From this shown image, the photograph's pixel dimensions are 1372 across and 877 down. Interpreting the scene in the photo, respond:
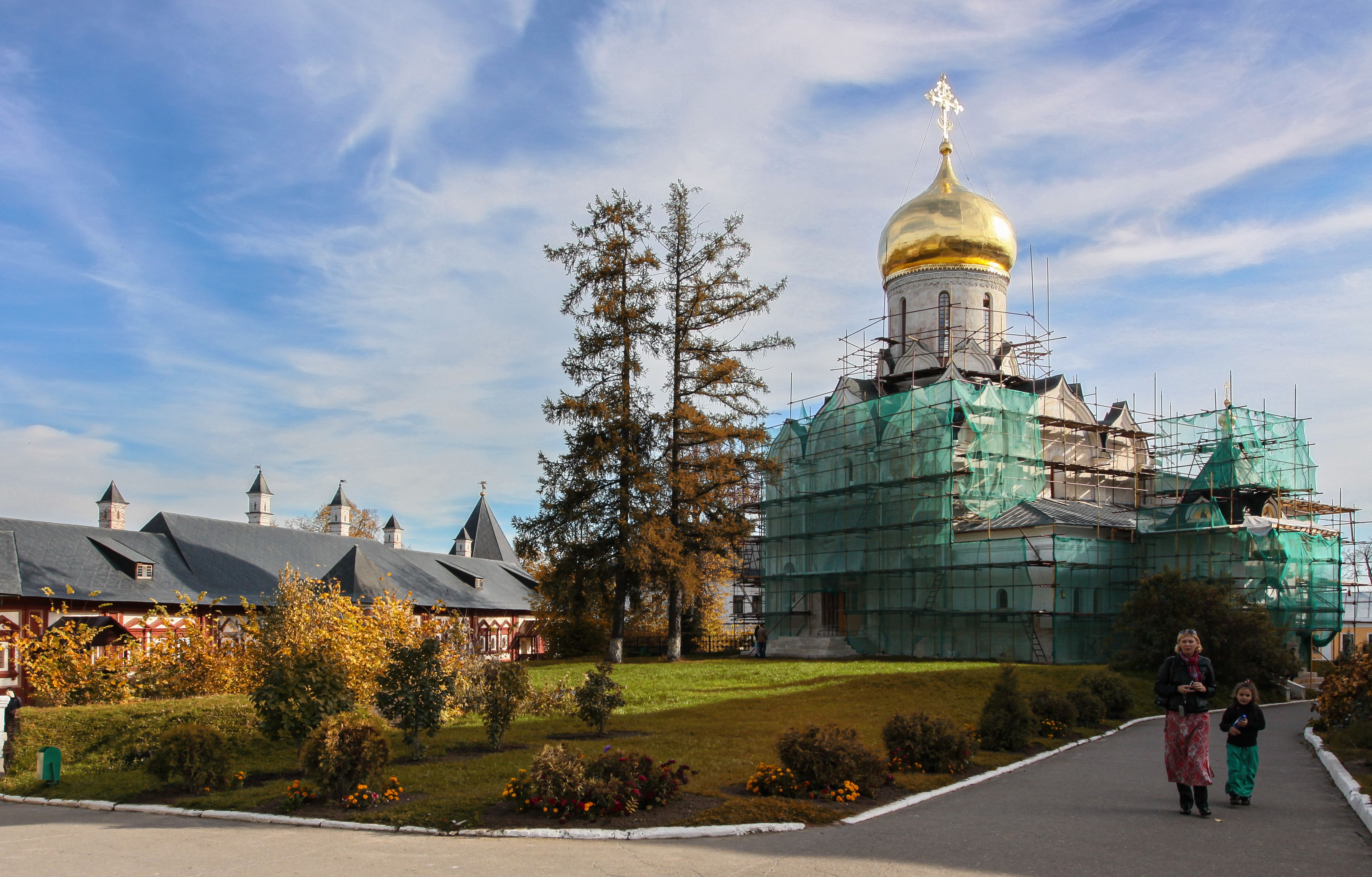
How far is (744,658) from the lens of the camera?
108ft

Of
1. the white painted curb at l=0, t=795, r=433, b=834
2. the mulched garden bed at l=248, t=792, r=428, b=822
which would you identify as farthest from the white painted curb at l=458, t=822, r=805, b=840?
the mulched garden bed at l=248, t=792, r=428, b=822

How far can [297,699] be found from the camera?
38.3ft

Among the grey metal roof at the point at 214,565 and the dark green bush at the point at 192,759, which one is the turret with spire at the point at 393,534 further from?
the dark green bush at the point at 192,759

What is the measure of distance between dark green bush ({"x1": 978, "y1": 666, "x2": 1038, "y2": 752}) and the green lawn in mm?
342

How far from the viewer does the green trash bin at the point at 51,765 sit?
11898 mm

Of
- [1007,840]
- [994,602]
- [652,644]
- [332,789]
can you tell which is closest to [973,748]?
[1007,840]

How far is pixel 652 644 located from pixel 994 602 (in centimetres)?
1424

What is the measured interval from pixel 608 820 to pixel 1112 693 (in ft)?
37.3

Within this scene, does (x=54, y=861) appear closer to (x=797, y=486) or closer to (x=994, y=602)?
(x=994, y=602)

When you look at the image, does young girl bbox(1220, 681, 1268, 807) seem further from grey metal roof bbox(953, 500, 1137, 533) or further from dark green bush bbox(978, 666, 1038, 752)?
grey metal roof bbox(953, 500, 1137, 533)

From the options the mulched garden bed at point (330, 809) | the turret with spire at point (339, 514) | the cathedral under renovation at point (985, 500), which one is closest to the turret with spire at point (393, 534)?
the turret with spire at point (339, 514)

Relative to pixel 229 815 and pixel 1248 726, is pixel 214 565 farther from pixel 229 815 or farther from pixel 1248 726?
pixel 1248 726

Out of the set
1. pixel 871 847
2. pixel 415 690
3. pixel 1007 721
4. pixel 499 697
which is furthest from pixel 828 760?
pixel 415 690

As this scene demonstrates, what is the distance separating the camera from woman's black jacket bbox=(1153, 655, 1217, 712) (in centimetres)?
872
